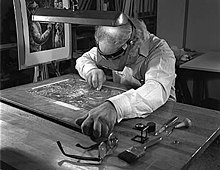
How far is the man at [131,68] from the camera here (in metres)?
1.24

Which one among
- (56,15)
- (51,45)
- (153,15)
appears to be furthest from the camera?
(153,15)

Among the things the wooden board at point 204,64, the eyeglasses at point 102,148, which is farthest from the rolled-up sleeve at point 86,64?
the wooden board at point 204,64

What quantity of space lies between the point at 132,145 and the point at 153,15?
11.7 feet

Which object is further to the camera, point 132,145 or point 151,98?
point 151,98

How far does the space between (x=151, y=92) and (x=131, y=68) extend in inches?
17.1

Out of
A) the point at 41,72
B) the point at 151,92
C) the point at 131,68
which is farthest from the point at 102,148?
the point at 41,72

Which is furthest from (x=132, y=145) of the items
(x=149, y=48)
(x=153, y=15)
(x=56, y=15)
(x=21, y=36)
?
(x=153, y=15)

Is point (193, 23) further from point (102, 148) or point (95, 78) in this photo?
point (102, 148)

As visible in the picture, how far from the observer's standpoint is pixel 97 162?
3.40 ft

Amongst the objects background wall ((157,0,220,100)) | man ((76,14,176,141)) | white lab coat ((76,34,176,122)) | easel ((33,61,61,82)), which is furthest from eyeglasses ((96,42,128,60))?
background wall ((157,0,220,100))

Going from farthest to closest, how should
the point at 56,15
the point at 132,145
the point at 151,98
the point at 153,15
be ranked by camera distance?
the point at 153,15 < the point at 151,98 < the point at 56,15 < the point at 132,145

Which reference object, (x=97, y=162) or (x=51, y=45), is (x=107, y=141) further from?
(x=51, y=45)

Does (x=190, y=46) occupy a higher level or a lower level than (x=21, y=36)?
lower

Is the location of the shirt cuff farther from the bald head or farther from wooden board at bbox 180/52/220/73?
wooden board at bbox 180/52/220/73
